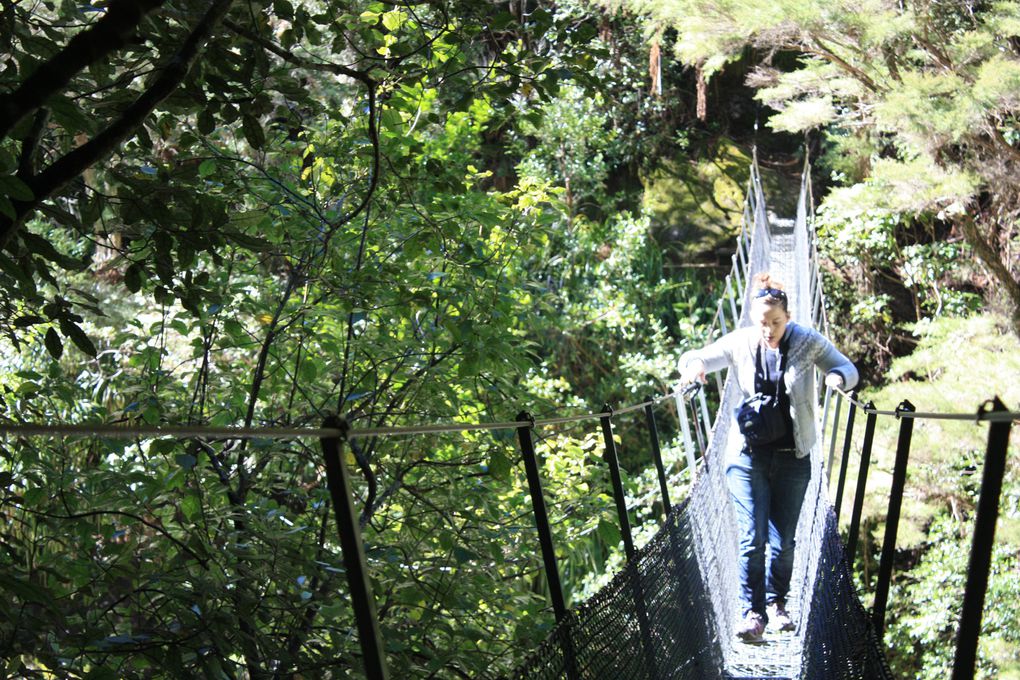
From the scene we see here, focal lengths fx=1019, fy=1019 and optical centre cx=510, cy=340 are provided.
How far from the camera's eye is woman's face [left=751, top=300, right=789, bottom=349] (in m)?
2.45

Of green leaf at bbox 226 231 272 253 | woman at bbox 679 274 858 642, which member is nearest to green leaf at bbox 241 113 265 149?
green leaf at bbox 226 231 272 253

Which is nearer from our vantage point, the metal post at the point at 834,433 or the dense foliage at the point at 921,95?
the metal post at the point at 834,433

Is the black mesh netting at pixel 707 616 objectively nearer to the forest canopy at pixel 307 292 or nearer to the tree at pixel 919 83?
the forest canopy at pixel 307 292

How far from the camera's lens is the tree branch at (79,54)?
68 centimetres

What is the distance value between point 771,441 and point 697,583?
1.49ft

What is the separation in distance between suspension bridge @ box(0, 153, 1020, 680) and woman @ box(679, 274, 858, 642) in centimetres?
7

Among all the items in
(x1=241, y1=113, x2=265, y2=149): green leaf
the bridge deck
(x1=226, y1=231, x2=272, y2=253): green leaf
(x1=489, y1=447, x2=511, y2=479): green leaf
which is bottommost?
the bridge deck

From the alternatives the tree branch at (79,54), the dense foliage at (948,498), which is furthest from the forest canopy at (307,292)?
the dense foliage at (948,498)

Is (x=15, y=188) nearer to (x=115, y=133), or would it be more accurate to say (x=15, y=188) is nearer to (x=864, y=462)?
(x=115, y=133)

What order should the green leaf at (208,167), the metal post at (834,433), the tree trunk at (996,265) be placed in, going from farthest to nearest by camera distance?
the tree trunk at (996,265) < the metal post at (834,433) < the green leaf at (208,167)

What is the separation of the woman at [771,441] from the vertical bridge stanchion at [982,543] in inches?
59.1

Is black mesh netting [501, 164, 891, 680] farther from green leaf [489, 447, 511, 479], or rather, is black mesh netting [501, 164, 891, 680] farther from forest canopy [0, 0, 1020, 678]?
green leaf [489, 447, 511, 479]

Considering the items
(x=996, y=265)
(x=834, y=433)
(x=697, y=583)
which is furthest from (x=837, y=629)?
(x=996, y=265)

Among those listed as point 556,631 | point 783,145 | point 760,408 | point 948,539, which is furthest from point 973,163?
point 783,145
